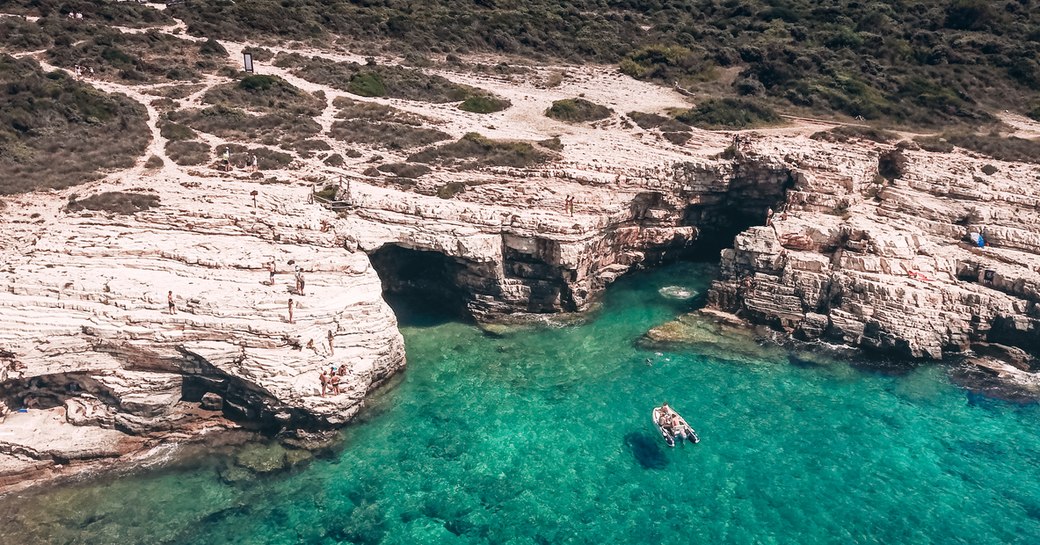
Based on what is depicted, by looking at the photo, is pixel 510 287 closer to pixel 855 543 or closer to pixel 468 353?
pixel 468 353

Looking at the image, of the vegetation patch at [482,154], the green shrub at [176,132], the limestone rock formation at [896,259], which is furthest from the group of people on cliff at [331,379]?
the green shrub at [176,132]

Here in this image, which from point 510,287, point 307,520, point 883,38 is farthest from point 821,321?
point 883,38

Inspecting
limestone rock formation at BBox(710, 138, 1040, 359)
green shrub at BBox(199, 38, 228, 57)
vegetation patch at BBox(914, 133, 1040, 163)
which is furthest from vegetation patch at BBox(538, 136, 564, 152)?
green shrub at BBox(199, 38, 228, 57)

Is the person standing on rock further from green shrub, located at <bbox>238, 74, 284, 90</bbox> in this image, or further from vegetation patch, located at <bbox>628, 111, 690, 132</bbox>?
green shrub, located at <bbox>238, 74, 284, 90</bbox>

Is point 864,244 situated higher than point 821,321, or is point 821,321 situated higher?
point 864,244

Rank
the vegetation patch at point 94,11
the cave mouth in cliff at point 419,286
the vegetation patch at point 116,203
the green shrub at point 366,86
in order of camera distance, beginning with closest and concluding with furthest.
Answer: the vegetation patch at point 116,203 → the cave mouth in cliff at point 419,286 → the green shrub at point 366,86 → the vegetation patch at point 94,11

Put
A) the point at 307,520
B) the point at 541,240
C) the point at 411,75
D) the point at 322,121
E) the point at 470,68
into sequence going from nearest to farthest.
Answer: the point at 307,520 → the point at 541,240 → the point at 322,121 → the point at 411,75 → the point at 470,68

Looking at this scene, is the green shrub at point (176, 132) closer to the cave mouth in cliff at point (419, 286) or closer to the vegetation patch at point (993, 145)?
the cave mouth in cliff at point (419, 286)

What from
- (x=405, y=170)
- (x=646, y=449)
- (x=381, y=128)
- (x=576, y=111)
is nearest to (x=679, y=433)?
(x=646, y=449)
